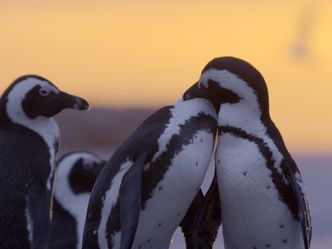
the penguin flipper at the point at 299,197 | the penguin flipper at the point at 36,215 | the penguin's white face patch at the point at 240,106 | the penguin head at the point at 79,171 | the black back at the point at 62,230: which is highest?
the penguin's white face patch at the point at 240,106

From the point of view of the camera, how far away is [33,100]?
308 inches

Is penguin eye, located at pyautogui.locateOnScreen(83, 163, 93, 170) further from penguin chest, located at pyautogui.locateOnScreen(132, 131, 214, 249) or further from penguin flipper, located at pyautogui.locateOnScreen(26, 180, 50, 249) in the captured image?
penguin chest, located at pyautogui.locateOnScreen(132, 131, 214, 249)

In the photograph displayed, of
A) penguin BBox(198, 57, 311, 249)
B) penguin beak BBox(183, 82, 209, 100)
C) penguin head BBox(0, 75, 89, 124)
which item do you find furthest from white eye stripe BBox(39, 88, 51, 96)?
penguin BBox(198, 57, 311, 249)

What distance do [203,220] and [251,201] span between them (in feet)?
1.27

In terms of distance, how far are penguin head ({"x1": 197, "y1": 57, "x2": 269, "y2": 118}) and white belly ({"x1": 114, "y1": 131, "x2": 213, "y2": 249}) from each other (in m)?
0.25

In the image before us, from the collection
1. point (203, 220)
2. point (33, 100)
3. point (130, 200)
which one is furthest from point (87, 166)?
point (130, 200)

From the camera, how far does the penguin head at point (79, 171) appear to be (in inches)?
400

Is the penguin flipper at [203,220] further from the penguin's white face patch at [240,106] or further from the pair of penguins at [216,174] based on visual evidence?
the penguin's white face patch at [240,106]

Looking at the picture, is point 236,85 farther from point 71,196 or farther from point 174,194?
point 71,196

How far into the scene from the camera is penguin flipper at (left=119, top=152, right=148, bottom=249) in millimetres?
6508

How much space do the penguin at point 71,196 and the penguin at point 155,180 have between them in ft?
7.53

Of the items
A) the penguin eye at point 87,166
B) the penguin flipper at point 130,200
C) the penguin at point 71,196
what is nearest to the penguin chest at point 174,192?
the penguin flipper at point 130,200

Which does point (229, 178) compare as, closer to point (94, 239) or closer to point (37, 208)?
point (94, 239)

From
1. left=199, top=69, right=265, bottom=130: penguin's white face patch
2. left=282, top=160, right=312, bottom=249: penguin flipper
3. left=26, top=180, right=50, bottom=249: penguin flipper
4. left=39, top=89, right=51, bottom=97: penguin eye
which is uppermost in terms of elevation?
left=199, top=69, right=265, bottom=130: penguin's white face patch
